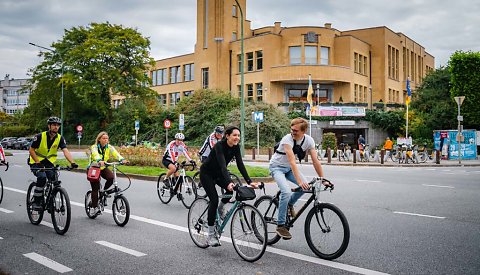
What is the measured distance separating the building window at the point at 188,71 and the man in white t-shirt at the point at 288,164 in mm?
57775

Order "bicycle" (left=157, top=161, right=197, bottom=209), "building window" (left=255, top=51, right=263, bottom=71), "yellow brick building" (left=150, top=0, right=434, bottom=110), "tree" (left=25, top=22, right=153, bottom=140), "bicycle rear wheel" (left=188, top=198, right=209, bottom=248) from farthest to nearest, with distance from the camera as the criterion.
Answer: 1. "building window" (left=255, top=51, right=263, bottom=71)
2. "yellow brick building" (left=150, top=0, right=434, bottom=110)
3. "tree" (left=25, top=22, right=153, bottom=140)
4. "bicycle" (left=157, top=161, right=197, bottom=209)
5. "bicycle rear wheel" (left=188, top=198, right=209, bottom=248)

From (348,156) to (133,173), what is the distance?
16779mm

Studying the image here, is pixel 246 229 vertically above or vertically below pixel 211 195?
below

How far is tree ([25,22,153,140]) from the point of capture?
4609 cm

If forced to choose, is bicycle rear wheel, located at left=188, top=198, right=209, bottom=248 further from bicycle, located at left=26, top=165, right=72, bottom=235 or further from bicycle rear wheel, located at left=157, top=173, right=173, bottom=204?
bicycle rear wheel, located at left=157, top=173, right=173, bottom=204

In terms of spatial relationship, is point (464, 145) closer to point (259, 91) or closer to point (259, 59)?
point (259, 91)

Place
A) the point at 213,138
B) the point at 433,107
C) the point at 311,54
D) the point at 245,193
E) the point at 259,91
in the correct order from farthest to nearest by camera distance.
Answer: the point at 259,91 → the point at 311,54 → the point at 433,107 → the point at 213,138 → the point at 245,193

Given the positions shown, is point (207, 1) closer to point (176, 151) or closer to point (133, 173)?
point (133, 173)

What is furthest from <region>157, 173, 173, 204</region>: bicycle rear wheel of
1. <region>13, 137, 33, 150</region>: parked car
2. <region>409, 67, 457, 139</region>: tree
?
<region>13, 137, 33, 150</region>: parked car

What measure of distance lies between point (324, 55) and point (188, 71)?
2246 cm

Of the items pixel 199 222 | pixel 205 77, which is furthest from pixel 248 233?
pixel 205 77

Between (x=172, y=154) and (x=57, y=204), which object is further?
(x=172, y=154)

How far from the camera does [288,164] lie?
6.22 meters

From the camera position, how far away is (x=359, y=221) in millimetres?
7859
